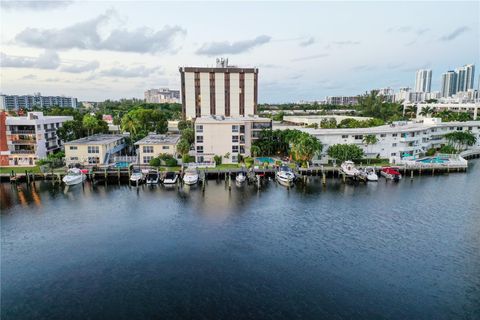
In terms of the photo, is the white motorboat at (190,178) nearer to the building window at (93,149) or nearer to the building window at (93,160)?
the building window at (93,160)

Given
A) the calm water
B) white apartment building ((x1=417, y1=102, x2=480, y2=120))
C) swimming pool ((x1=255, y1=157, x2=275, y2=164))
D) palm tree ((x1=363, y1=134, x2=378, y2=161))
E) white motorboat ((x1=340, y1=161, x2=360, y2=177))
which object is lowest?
the calm water

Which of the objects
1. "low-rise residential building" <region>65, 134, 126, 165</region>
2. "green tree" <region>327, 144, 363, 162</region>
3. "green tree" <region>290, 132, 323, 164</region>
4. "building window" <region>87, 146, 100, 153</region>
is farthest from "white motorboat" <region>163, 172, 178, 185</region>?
"green tree" <region>327, 144, 363, 162</region>

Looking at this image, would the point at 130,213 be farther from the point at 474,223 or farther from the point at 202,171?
the point at 474,223

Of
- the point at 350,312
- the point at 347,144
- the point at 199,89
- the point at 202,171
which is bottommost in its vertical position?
the point at 350,312

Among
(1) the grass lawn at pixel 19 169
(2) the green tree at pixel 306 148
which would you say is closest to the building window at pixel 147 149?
(1) the grass lawn at pixel 19 169

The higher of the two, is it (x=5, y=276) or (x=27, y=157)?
(x=27, y=157)

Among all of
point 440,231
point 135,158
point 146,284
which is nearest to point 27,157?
point 135,158

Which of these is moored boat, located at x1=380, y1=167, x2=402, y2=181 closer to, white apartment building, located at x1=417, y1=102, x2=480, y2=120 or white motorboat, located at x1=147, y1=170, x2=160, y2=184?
white motorboat, located at x1=147, y1=170, x2=160, y2=184
